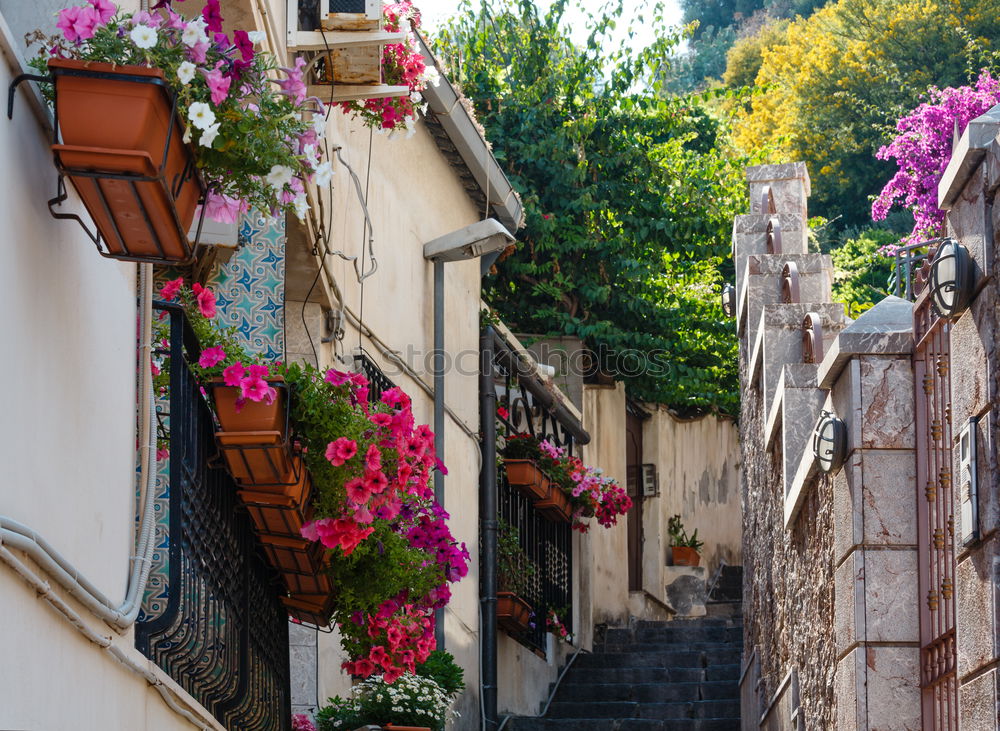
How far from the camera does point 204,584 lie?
5.12m

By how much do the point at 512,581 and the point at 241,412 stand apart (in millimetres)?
7523

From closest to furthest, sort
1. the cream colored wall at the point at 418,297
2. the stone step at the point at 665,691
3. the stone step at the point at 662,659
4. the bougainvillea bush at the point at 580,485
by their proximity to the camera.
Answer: the cream colored wall at the point at 418,297 < the stone step at the point at 665,691 < the stone step at the point at 662,659 < the bougainvillea bush at the point at 580,485

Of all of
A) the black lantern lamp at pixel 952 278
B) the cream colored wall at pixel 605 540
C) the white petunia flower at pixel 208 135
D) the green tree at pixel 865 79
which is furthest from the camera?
the green tree at pixel 865 79

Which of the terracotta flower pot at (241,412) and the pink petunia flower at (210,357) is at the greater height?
the pink petunia flower at (210,357)

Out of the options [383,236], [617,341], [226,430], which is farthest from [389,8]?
[617,341]

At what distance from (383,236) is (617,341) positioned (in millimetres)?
7728

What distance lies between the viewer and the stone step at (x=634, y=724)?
38.8 ft

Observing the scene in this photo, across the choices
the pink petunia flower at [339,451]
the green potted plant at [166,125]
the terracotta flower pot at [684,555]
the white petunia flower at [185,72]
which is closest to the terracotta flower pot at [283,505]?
the pink petunia flower at [339,451]

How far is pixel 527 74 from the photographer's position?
1816 centimetres

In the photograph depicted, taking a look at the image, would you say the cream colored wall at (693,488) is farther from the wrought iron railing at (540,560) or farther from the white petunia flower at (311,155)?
the white petunia flower at (311,155)

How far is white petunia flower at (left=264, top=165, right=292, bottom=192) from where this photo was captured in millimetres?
3805

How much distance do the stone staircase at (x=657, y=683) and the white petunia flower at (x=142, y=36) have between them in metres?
9.03

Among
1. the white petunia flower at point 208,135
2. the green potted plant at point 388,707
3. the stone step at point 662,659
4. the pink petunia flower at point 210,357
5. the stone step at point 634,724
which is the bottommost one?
the stone step at point 634,724

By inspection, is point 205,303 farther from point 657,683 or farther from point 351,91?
point 657,683
